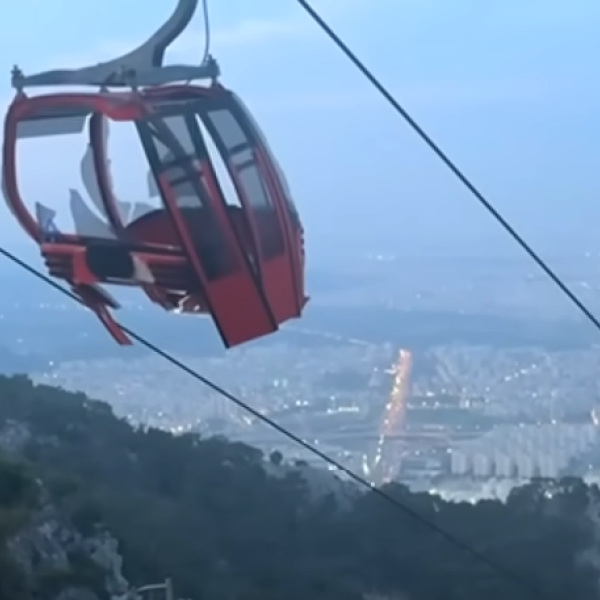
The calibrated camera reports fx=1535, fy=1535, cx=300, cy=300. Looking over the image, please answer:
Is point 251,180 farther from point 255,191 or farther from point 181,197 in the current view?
point 181,197

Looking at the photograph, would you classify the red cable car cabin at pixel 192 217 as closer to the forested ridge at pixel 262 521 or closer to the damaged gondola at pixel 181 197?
the damaged gondola at pixel 181 197

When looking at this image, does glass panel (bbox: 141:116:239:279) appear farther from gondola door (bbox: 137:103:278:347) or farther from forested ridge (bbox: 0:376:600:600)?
forested ridge (bbox: 0:376:600:600)

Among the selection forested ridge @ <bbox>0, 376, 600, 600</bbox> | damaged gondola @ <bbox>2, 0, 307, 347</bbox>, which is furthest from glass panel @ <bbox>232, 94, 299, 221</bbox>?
forested ridge @ <bbox>0, 376, 600, 600</bbox>

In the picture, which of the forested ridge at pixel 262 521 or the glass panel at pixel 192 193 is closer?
the glass panel at pixel 192 193

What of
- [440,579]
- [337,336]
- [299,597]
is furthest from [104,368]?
[440,579]

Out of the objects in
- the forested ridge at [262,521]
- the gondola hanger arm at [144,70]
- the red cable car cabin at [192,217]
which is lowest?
the forested ridge at [262,521]

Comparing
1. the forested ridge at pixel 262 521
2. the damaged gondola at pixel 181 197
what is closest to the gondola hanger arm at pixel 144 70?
the damaged gondola at pixel 181 197
